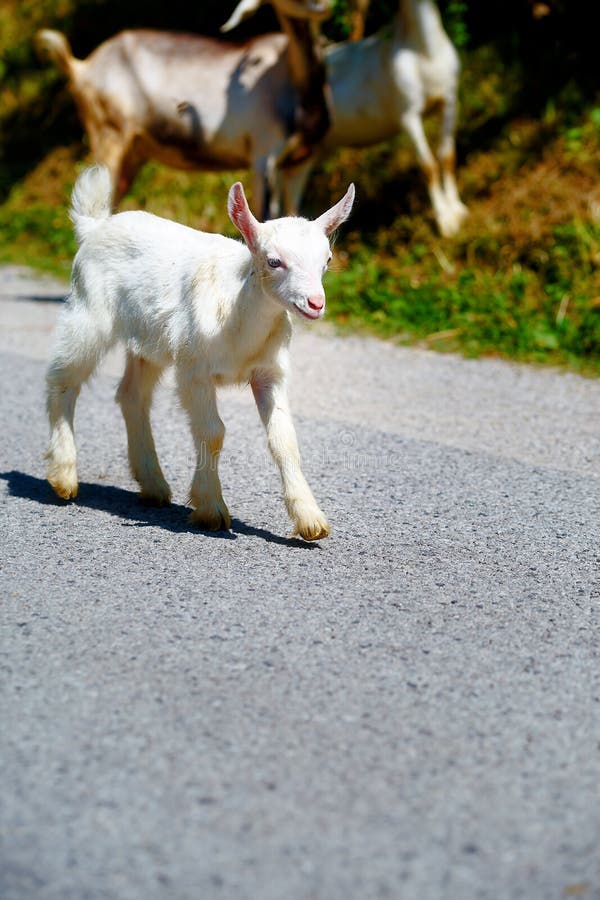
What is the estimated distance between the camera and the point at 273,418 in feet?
14.5

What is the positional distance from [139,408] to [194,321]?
2.34ft

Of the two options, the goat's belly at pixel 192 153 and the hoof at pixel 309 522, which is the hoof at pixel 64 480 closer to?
the hoof at pixel 309 522

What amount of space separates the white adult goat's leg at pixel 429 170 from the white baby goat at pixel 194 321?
484cm

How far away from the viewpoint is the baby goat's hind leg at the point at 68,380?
188 inches

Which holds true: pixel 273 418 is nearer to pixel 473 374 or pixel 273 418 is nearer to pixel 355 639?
pixel 355 639

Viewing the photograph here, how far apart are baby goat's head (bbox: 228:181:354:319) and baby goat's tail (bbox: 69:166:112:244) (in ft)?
3.57

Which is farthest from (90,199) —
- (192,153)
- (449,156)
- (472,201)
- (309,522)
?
(472,201)

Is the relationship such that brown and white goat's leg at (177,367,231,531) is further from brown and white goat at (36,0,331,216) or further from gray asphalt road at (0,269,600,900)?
brown and white goat at (36,0,331,216)

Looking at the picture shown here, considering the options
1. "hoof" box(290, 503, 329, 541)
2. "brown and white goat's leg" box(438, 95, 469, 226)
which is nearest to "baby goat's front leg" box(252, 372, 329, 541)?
"hoof" box(290, 503, 329, 541)

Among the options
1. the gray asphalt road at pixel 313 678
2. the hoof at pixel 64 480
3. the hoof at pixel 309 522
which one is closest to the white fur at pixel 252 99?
the gray asphalt road at pixel 313 678

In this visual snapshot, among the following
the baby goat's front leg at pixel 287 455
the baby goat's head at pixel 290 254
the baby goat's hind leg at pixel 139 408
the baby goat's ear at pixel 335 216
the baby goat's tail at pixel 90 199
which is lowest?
the baby goat's hind leg at pixel 139 408

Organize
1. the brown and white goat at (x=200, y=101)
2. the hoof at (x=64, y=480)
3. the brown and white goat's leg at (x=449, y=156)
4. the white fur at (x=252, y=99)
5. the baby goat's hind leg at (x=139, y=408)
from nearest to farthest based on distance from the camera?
the hoof at (x=64, y=480) → the baby goat's hind leg at (x=139, y=408) → the brown and white goat at (x=200, y=101) → the white fur at (x=252, y=99) → the brown and white goat's leg at (x=449, y=156)

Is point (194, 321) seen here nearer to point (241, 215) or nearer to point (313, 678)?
point (241, 215)

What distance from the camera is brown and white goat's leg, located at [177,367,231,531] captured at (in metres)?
4.41
